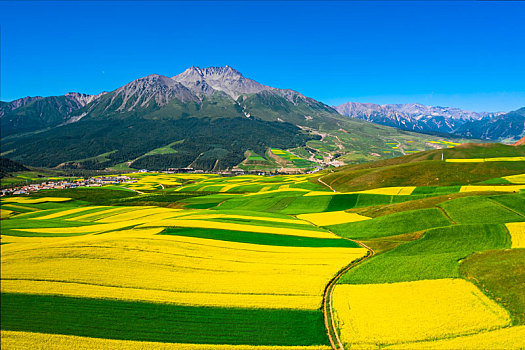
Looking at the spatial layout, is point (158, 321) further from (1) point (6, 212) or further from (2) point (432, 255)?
(1) point (6, 212)

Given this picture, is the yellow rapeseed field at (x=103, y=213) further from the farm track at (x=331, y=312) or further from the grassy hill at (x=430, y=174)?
the grassy hill at (x=430, y=174)

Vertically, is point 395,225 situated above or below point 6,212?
above

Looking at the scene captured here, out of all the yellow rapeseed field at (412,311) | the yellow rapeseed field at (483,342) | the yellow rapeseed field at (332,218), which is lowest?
the yellow rapeseed field at (483,342)

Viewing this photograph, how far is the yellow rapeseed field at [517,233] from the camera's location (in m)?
35.1

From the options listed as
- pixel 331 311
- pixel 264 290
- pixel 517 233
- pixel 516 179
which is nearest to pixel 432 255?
pixel 517 233

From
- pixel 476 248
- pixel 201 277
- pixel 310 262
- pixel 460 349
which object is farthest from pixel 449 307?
pixel 201 277

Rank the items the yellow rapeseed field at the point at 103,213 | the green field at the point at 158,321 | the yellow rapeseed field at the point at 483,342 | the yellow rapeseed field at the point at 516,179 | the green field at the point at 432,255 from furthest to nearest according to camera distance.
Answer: the yellow rapeseed field at the point at 516,179
the yellow rapeseed field at the point at 103,213
the green field at the point at 432,255
the green field at the point at 158,321
the yellow rapeseed field at the point at 483,342

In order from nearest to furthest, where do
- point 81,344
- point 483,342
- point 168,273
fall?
point 81,344
point 483,342
point 168,273

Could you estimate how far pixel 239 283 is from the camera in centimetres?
2588

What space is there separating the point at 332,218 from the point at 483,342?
139 feet

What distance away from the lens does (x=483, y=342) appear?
1822cm

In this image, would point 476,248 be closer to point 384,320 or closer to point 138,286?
point 384,320

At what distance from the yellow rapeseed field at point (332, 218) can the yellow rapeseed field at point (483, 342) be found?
3668 cm

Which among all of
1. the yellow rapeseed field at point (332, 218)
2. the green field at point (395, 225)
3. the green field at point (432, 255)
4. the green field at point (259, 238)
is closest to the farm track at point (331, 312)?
the green field at point (432, 255)
